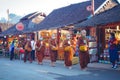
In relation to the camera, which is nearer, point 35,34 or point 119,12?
point 119,12

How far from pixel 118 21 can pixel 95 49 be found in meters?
3.88

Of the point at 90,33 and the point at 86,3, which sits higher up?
the point at 86,3

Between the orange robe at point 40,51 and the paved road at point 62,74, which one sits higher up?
the orange robe at point 40,51

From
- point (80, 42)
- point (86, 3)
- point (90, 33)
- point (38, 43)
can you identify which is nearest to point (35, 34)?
point (86, 3)

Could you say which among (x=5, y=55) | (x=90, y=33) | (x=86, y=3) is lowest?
(x=5, y=55)

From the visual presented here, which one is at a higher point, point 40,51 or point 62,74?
point 40,51

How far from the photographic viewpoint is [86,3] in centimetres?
2731

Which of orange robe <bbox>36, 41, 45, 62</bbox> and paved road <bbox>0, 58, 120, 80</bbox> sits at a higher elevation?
orange robe <bbox>36, 41, 45, 62</bbox>

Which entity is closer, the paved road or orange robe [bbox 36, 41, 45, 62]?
the paved road

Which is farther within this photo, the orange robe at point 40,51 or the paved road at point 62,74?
the orange robe at point 40,51

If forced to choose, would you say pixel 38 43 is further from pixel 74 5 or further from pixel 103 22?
pixel 74 5

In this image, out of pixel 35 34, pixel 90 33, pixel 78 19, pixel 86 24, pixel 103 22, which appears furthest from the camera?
pixel 35 34

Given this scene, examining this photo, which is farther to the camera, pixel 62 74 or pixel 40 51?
pixel 40 51

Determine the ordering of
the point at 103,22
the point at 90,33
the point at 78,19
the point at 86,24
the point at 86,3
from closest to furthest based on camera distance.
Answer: the point at 103,22, the point at 86,24, the point at 90,33, the point at 78,19, the point at 86,3
